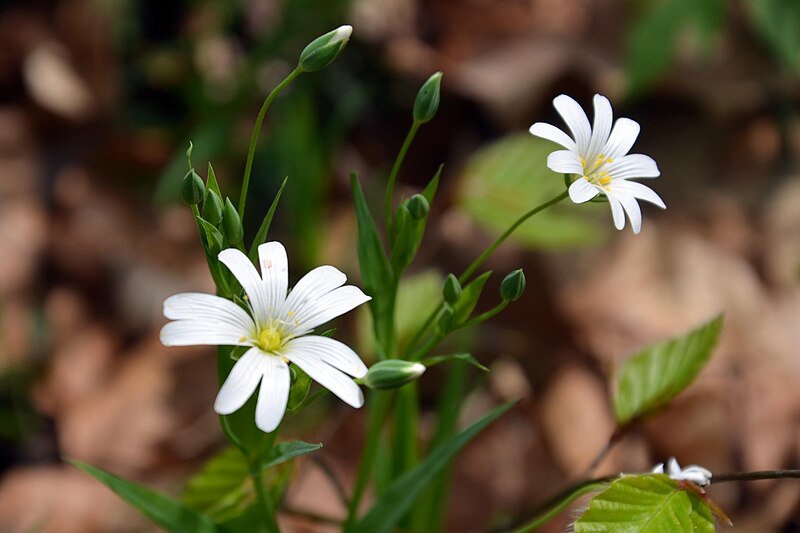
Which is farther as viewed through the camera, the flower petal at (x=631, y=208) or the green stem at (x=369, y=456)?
the green stem at (x=369, y=456)

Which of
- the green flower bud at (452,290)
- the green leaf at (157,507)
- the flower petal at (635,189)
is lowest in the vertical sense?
the green leaf at (157,507)

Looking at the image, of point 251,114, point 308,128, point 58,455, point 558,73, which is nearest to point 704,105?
point 558,73

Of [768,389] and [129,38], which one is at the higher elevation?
[129,38]

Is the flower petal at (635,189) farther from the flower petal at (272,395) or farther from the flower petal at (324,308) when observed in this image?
the flower petal at (272,395)

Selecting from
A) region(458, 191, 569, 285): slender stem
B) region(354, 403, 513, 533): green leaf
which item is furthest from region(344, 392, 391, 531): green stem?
region(458, 191, 569, 285): slender stem

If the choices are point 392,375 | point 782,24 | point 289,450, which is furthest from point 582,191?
point 782,24

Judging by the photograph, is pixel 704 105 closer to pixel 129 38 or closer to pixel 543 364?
pixel 543 364

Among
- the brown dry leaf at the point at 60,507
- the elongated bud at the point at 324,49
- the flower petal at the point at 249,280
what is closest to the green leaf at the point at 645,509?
the flower petal at the point at 249,280
